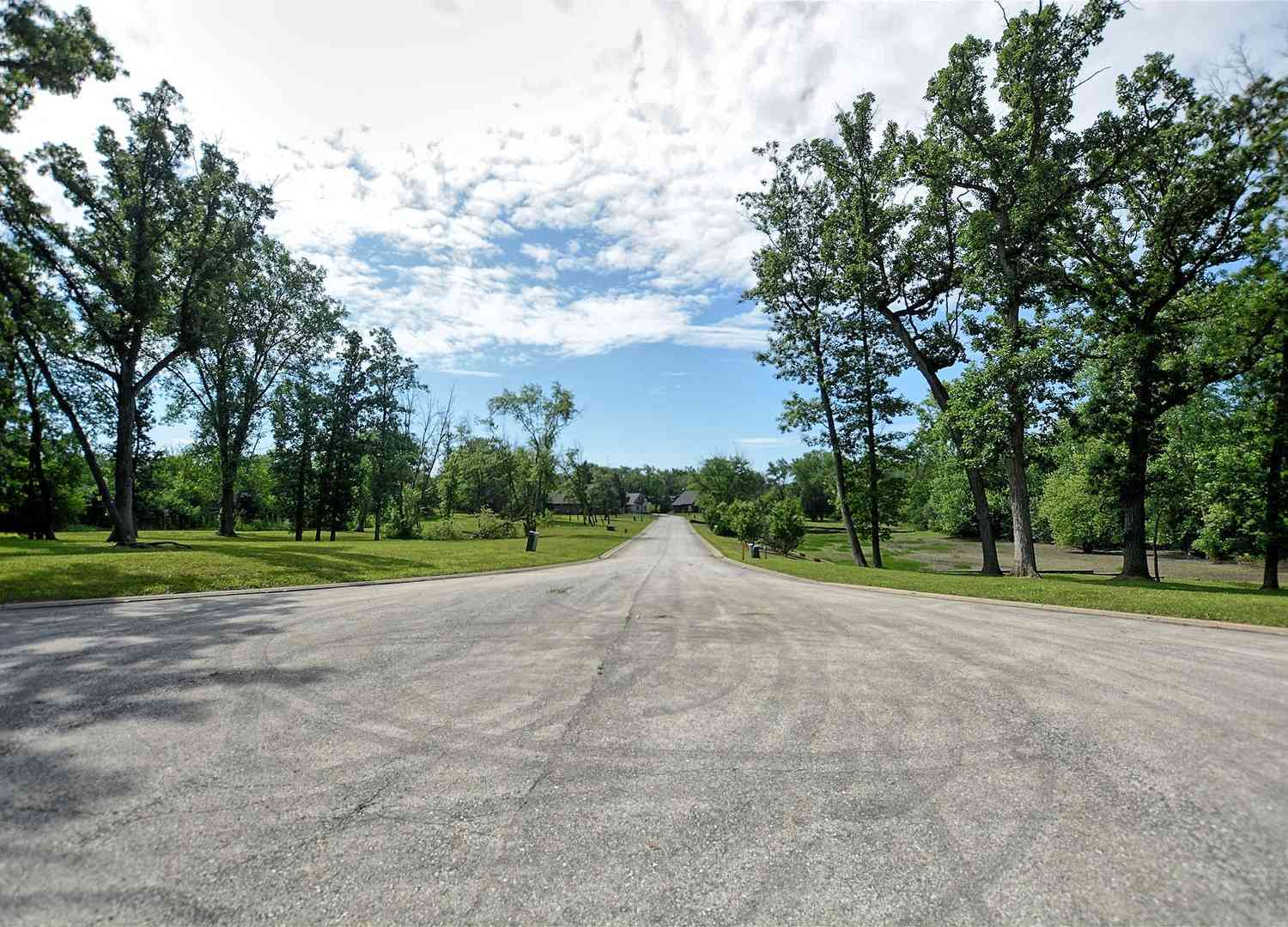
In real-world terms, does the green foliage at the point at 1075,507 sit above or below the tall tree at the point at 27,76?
below

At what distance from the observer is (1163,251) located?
16.2 m

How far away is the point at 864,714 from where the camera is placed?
454 cm

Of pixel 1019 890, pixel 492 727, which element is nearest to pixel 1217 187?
pixel 1019 890

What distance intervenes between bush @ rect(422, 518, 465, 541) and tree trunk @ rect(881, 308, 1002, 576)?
112ft

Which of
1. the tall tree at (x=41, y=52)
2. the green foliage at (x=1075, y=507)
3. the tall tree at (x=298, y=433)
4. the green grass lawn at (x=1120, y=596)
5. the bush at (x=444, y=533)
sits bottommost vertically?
the bush at (x=444, y=533)

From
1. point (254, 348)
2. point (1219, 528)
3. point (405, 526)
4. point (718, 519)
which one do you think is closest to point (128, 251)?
point (254, 348)

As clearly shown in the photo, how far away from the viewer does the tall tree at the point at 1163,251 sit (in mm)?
14844

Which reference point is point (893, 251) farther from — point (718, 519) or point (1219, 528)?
point (718, 519)

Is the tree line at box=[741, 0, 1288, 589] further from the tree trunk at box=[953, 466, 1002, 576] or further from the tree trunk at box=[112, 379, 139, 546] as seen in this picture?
the tree trunk at box=[112, 379, 139, 546]

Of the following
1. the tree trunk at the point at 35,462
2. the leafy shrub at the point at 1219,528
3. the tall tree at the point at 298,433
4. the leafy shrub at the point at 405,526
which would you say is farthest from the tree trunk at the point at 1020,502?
the tall tree at the point at 298,433

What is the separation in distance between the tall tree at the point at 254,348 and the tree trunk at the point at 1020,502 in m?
36.0

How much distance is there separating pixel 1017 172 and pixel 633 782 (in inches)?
830

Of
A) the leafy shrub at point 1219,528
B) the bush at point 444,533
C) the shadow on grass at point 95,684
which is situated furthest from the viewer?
the bush at point 444,533

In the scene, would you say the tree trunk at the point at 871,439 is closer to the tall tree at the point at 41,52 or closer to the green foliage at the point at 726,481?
the tall tree at the point at 41,52
